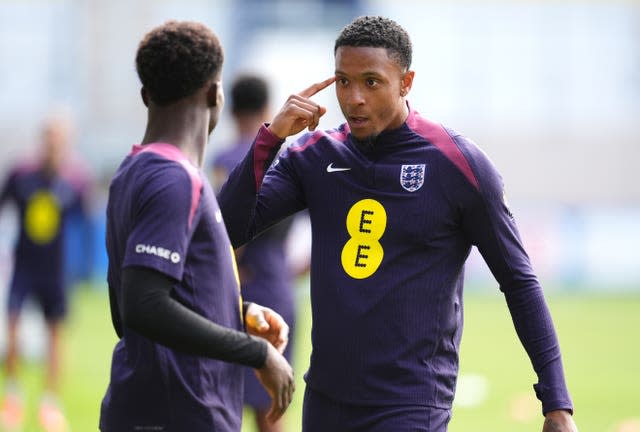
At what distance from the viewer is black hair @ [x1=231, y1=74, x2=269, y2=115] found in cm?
734

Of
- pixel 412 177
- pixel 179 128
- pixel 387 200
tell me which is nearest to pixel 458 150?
pixel 412 177

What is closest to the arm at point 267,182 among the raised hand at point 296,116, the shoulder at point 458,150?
the raised hand at point 296,116

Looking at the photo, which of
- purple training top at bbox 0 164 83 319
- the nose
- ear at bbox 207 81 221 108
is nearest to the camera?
ear at bbox 207 81 221 108

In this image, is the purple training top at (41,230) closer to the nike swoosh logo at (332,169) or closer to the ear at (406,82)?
the nike swoosh logo at (332,169)

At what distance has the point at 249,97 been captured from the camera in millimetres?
7363

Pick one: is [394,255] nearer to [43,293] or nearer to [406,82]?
[406,82]

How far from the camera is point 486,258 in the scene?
4180 mm

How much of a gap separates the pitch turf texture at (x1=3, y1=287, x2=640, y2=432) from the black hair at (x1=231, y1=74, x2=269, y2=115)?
1447 millimetres

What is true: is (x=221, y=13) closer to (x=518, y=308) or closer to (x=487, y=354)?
(x=487, y=354)

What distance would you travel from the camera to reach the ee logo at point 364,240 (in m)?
4.17

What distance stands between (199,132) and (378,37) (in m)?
0.79

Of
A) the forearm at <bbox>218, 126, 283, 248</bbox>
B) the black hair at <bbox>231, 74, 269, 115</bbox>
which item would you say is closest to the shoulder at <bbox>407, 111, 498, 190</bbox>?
the forearm at <bbox>218, 126, 283, 248</bbox>

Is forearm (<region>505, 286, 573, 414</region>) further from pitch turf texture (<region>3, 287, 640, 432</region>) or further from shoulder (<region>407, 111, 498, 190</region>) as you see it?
pitch turf texture (<region>3, 287, 640, 432</region>)

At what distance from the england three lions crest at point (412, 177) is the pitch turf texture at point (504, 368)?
10.4 feet
